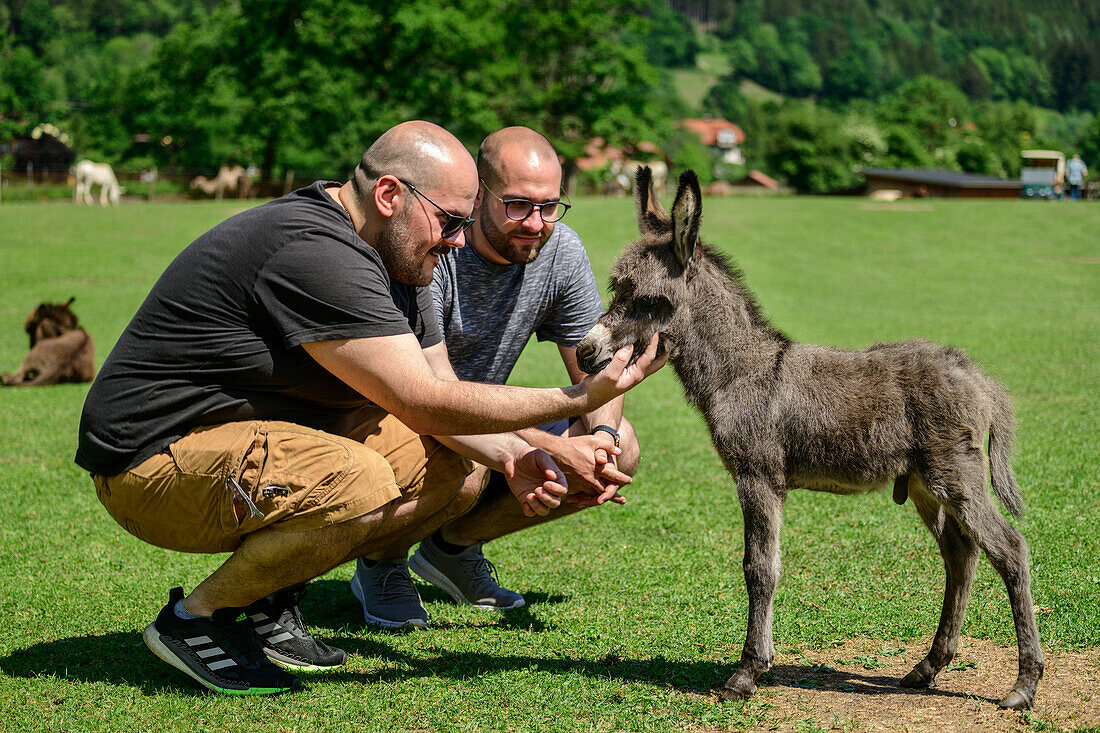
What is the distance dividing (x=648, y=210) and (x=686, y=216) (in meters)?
0.51

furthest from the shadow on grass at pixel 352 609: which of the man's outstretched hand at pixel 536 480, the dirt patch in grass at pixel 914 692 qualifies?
the dirt patch in grass at pixel 914 692

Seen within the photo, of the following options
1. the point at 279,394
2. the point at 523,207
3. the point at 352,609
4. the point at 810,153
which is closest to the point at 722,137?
the point at 810,153

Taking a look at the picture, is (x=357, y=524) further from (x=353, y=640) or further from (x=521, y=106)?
(x=521, y=106)

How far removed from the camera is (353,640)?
4988mm

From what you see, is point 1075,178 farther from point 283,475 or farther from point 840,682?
point 283,475

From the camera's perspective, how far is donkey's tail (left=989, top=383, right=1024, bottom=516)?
4.18 meters

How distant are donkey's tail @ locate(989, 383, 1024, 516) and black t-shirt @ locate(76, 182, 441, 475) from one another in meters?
2.59

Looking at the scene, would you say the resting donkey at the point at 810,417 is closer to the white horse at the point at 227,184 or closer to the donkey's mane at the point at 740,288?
the donkey's mane at the point at 740,288

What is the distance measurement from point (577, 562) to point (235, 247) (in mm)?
2983

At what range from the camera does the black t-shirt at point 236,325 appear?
158 inches

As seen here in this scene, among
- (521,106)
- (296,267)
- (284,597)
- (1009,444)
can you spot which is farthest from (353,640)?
(521,106)

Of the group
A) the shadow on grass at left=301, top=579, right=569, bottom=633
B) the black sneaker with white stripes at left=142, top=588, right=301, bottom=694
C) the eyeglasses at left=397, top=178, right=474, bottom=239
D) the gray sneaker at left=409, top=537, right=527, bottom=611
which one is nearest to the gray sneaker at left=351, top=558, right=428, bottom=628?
the shadow on grass at left=301, top=579, right=569, bottom=633

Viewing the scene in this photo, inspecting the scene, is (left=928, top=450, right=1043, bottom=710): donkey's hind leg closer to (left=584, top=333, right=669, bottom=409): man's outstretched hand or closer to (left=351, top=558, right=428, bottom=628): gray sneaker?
(left=584, top=333, right=669, bottom=409): man's outstretched hand

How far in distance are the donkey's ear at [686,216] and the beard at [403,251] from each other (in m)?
1.06
